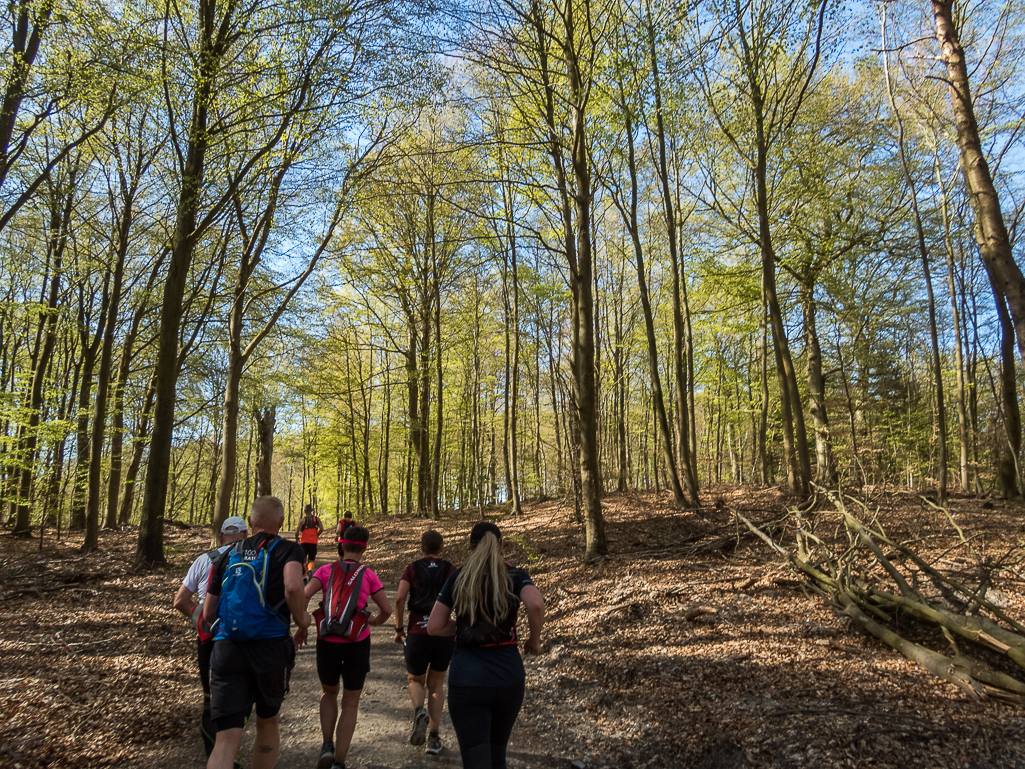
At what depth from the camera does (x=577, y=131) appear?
10.1 metres

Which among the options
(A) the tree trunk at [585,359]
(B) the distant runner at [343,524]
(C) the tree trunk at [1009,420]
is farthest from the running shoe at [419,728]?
(C) the tree trunk at [1009,420]

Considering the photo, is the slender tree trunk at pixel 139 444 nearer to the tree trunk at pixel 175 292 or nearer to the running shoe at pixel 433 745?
the tree trunk at pixel 175 292

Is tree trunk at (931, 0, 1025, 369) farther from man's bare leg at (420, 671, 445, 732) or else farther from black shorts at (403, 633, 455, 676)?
man's bare leg at (420, 671, 445, 732)

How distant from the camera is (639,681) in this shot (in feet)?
17.8

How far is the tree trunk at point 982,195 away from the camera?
627cm

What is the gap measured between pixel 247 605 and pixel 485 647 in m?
1.57

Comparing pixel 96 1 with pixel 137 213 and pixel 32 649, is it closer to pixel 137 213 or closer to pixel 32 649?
pixel 137 213

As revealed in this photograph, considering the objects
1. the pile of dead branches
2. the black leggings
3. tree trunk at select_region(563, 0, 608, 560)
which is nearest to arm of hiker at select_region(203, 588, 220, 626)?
the black leggings

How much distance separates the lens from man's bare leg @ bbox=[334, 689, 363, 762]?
4.01 meters

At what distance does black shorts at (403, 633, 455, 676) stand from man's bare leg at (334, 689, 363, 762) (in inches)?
22.0

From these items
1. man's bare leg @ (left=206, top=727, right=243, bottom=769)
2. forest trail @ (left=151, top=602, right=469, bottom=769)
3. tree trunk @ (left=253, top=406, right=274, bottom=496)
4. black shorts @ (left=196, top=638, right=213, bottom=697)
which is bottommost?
forest trail @ (left=151, top=602, right=469, bottom=769)

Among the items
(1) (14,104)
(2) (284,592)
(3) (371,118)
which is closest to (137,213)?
(1) (14,104)

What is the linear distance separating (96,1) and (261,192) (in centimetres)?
481

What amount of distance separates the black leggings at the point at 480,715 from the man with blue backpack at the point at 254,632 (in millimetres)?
1188
